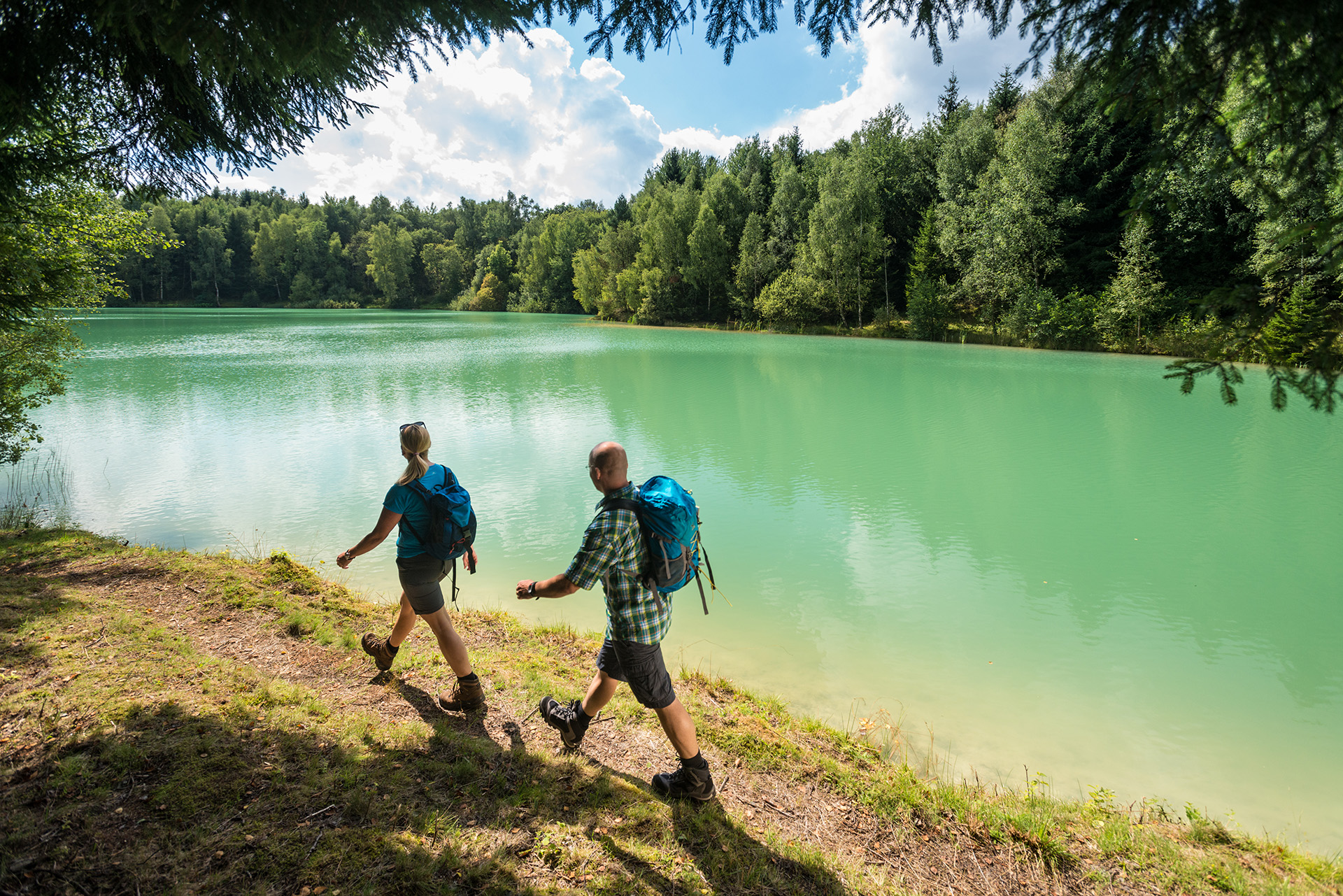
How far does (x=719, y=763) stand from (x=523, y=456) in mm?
9804

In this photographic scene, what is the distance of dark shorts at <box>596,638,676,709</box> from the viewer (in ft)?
10.1

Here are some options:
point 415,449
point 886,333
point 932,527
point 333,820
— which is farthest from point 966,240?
point 333,820

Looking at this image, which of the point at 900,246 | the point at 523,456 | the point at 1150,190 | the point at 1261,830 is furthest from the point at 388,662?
the point at 900,246

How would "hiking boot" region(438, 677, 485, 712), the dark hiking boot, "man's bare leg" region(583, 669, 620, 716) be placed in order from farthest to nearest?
"hiking boot" region(438, 677, 485, 712)
the dark hiking boot
"man's bare leg" region(583, 669, 620, 716)

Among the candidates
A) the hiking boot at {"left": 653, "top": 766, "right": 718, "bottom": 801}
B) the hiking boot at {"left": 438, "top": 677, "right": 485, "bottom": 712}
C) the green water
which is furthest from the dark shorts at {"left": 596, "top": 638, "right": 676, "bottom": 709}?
the green water

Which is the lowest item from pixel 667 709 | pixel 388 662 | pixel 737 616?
pixel 737 616

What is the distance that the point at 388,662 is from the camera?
429 centimetres

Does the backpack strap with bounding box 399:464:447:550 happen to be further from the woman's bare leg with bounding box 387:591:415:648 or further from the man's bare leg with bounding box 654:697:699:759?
the man's bare leg with bounding box 654:697:699:759

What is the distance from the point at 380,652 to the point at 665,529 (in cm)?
261

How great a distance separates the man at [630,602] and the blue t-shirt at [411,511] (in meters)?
1.06

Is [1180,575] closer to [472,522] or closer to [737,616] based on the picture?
[737,616]

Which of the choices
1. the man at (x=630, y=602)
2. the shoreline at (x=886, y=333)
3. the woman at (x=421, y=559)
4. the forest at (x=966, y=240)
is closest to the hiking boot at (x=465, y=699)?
the woman at (x=421, y=559)

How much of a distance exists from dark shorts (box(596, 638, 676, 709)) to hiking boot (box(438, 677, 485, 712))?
1338 millimetres

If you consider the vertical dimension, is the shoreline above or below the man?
above
